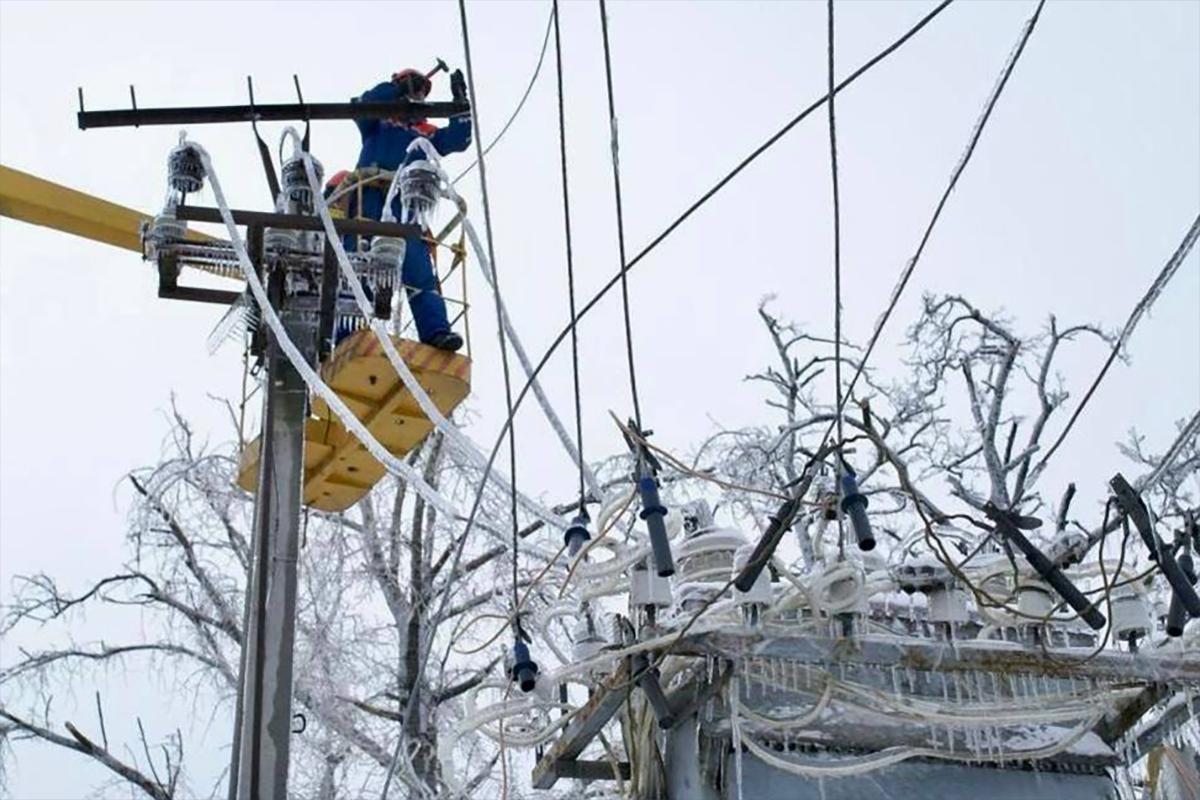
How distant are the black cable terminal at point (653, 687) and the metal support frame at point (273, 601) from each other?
2780 millimetres

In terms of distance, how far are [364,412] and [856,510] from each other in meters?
4.94

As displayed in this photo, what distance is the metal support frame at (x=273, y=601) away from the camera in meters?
7.29

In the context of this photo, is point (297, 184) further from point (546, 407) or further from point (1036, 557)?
point (1036, 557)

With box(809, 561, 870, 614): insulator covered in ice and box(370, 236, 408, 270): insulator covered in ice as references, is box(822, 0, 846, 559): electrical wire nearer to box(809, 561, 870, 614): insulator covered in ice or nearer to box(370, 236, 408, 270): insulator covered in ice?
box(809, 561, 870, 614): insulator covered in ice

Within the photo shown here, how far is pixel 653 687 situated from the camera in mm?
5172

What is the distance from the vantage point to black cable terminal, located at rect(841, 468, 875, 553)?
15.3 feet

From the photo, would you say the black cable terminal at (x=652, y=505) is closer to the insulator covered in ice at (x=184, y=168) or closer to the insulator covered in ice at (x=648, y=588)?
the insulator covered in ice at (x=648, y=588)

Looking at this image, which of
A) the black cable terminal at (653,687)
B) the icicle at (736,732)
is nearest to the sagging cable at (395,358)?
the black cable terminal at (653,687)

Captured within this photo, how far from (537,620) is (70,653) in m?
12.8

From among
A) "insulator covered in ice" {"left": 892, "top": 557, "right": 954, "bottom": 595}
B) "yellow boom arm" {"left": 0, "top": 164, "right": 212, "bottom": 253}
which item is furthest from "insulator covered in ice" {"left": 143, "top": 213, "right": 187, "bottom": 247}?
"insulator covered in ice" {"left": 892, "top": 557, "right": 954, "bottom": 595}

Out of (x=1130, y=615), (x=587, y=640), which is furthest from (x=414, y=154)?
(x=1130, y=615)

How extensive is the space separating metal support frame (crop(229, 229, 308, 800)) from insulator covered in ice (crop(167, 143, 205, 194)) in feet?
1.62

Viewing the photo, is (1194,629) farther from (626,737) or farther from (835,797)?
(626,737)

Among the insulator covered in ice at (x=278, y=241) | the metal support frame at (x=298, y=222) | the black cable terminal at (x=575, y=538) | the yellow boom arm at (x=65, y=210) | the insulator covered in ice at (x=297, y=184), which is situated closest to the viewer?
the black cable terminal at (x=575, y=538)
